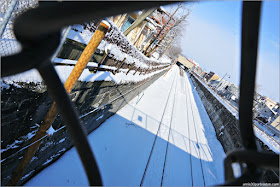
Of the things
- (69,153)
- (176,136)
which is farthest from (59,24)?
(176,136)

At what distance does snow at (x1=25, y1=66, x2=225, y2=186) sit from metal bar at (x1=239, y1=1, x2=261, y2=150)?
3477mm

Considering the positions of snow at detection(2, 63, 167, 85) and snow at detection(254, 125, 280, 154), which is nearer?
snow at detection(2, 63, 167, 85)

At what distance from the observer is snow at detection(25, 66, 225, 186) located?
341 centimetres

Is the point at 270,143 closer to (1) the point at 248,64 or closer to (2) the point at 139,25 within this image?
(1) the point at 248,64

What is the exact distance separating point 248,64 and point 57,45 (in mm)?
587

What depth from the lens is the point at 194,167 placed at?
17.4 feet

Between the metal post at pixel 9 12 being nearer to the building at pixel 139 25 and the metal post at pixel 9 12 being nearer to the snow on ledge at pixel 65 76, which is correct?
the snow on ledge at pixel 65 76

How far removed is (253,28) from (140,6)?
1.06 feet

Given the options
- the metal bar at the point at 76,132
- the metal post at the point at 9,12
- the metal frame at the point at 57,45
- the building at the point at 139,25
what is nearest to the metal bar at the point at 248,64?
the metal frame at the point at 57,45

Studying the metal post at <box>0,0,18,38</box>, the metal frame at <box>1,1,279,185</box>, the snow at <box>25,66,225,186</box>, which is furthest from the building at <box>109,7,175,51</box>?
the metal frame at <box>1,1,279,185</box>

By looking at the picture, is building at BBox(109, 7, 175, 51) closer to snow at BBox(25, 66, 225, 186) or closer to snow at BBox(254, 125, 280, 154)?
snow at BBox(25, 66, 225, 186)

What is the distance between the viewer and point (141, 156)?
184 inches

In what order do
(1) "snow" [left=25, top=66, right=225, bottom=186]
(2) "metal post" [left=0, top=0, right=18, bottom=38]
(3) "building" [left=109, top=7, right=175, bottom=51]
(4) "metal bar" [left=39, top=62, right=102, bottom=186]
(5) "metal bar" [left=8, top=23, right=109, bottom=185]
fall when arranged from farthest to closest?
(3) "building" [left=109, top=7, right=175, bottom=51] < (1) "snow" [left=25, top=66, right=225, bottom=186] < (5) "metal bar" [left=8, top=23, right=109, bottom=185] < (2) "metal post" [left=0, top=0, right=18, bottom=38] < (4) "metal bar" [left=39, top=62, right=102, bottom=186]

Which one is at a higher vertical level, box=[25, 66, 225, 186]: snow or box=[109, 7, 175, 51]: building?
box=[109, 7, 175, 51]: building
